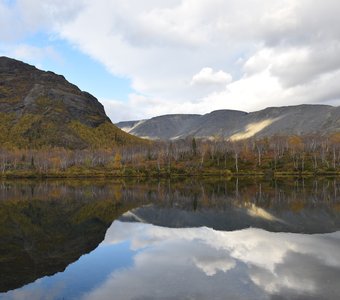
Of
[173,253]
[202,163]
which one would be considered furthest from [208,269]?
[202,163]

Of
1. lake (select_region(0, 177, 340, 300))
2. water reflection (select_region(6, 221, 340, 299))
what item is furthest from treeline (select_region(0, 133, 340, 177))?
water reflection (select_region(6, 221, 340, 299))

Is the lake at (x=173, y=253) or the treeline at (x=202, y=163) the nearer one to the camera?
the lake at (x=173, y=253)

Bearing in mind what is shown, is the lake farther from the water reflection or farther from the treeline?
the treeline

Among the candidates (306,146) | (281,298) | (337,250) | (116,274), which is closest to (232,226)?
(337,250)

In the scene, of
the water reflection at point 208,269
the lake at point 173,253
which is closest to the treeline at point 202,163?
the lake at point 173,253

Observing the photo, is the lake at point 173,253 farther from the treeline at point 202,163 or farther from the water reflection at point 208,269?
the treeline at point 202,163

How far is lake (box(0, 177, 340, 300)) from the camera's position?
18.8 metres

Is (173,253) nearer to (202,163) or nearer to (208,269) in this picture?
(208,269)

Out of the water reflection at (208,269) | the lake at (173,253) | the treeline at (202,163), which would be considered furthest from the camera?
the treeline at (202,163)

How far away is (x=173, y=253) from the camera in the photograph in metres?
27.5

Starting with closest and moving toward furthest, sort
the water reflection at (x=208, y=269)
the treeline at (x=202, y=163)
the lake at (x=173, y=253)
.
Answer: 1. the water reflection at (x=208, y=269)
2. the lake at (x=173, y=253)
3. the treeline at (x=202, y=163)

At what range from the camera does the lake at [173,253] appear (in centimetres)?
1884

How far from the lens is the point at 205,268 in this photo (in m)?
22.6

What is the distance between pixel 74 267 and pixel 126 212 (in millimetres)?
26657
